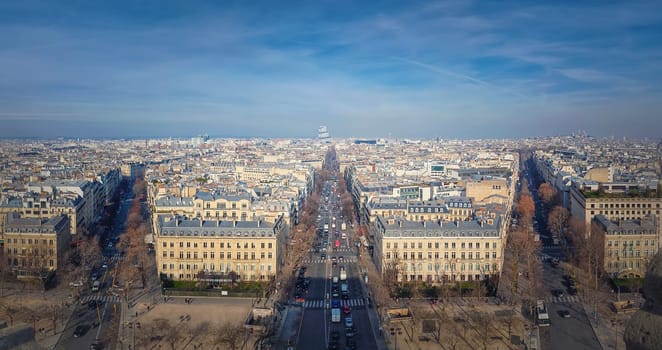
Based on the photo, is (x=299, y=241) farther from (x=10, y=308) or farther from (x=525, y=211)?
(x=525, y=211)

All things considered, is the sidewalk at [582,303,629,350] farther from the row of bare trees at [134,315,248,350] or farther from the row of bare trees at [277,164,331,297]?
the row of bare trees at [277,164,331,297]

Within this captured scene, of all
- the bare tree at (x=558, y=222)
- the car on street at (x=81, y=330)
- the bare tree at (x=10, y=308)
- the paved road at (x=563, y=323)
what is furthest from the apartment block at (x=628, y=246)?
the bare tree at (x=10, y=308)

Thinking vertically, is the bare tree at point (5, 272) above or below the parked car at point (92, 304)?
above

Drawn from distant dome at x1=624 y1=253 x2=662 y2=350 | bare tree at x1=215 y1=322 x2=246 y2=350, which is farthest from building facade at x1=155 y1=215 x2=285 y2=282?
distant dome at x1=624 y1=253 x2=662 y2=350

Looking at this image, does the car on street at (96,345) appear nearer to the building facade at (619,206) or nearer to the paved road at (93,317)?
the paved road at (93,317)

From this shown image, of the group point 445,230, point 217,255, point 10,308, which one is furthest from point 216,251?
point 445,230

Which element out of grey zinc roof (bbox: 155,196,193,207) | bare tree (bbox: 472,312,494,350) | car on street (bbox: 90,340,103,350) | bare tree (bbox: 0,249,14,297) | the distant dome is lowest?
car on street (bbox: 90,340,103,350)

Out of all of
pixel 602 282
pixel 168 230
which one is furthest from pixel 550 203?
pixel 168 230
